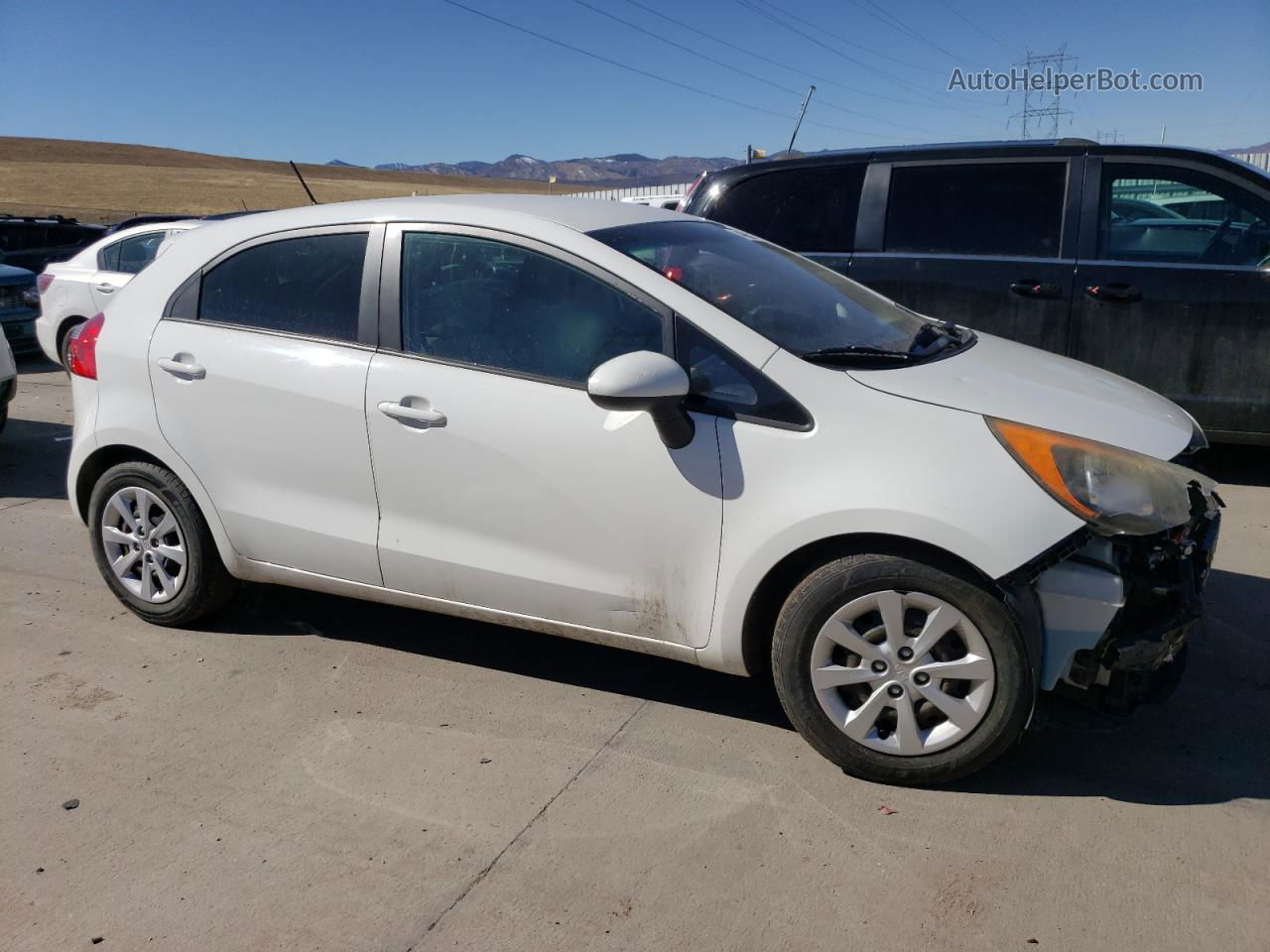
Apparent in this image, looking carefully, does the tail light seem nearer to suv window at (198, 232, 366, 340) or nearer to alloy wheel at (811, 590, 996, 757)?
suv window at (198, 232, 366, 340)

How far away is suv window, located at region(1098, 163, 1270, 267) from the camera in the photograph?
598cm

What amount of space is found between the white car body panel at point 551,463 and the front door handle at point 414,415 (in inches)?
0.9

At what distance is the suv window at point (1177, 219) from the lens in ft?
19.6

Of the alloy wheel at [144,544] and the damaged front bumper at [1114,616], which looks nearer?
the damaged front bumper at [1114,616]

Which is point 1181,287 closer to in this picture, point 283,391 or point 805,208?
point 805,208

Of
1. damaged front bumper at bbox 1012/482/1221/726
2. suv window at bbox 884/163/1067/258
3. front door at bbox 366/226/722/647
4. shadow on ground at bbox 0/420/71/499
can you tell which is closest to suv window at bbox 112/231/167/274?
shadow on ground at bbox 0/420/71/499

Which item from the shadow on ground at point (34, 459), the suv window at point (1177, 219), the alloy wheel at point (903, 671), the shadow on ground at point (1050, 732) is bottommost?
the shadow on ground at point (1050, 732)

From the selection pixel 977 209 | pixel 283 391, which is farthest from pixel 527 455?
pixel 977 209

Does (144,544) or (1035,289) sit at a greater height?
(1035,289)

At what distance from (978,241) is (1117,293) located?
0.84 m

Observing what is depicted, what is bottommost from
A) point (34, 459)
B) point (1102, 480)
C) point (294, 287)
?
point (34, 459)

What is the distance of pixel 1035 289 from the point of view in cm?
625

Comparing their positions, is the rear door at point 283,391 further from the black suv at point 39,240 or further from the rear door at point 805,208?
the black suv at point 39,240

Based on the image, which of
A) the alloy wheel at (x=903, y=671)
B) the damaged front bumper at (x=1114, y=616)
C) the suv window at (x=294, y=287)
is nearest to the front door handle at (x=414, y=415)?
the suv window at (x=294, y=287)
